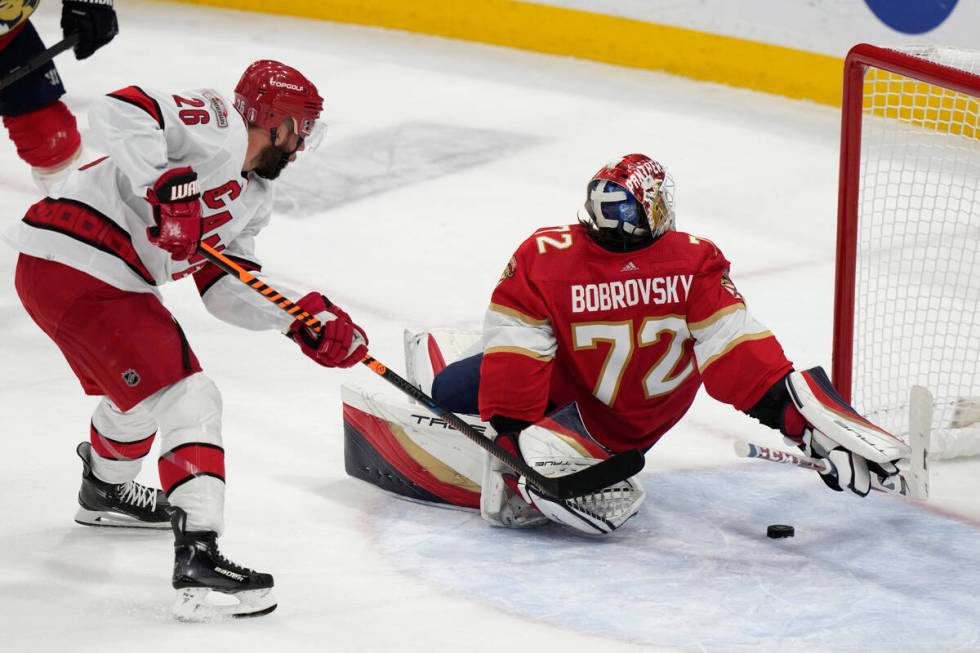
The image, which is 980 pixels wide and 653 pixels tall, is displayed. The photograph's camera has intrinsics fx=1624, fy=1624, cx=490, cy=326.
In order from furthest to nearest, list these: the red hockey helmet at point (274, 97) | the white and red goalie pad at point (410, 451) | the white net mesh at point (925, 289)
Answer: the white net mesh at point (925, 289)
the white and red goalie pad at point (410, 451)
the red hockey helmet at point (274, 97)

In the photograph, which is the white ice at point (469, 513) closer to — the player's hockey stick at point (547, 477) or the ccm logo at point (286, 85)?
the player's hockey stick at point (547, 477)

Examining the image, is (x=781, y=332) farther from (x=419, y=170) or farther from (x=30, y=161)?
(x=30, y=161)

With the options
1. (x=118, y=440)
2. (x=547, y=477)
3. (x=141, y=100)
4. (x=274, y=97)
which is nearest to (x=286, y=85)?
(x=274, y=97)

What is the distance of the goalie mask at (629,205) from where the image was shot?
310cm

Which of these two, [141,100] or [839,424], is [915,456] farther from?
[141,100]

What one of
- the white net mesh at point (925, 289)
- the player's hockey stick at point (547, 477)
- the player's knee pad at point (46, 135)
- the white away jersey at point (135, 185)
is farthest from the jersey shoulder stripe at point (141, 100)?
the player's knee pad at point (46, 135)

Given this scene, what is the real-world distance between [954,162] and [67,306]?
2.33 m

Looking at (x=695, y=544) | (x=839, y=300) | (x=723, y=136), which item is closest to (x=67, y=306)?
(x=695, y=544)

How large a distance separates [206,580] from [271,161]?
79 centimetres

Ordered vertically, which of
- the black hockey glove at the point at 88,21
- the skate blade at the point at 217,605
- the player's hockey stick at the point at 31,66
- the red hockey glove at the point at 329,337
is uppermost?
the black hockey glove at the point at 88,21

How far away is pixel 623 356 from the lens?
3.16 metres

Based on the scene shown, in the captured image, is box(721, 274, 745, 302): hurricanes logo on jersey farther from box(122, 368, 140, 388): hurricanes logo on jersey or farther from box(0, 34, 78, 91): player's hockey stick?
box(0, 34, 78, 91): player's hockey stick

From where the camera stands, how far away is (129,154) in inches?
107

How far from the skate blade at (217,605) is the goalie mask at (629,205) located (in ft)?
3.08
